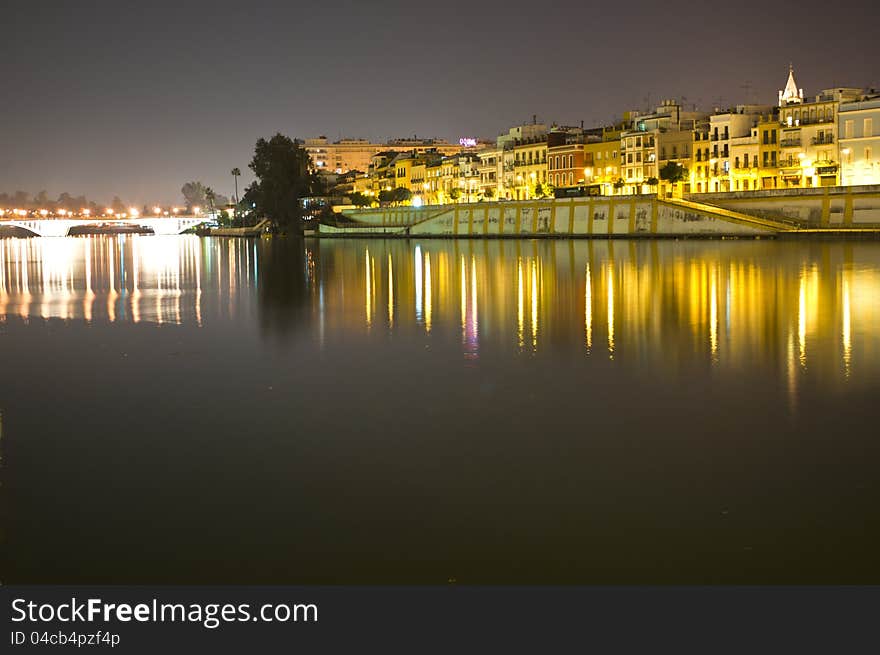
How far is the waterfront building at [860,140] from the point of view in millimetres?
58844

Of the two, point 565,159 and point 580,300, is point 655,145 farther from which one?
point 580,300

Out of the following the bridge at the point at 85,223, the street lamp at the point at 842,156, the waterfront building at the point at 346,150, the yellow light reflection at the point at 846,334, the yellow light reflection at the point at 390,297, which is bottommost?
the yellow light reflection at the point at 846,334

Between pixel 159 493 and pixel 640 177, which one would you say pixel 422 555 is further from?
Result: pixel 640 177

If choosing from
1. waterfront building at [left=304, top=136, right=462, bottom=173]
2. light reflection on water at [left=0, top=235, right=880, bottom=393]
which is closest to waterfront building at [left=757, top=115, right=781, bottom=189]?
light reflection on water at [left=0, top=235, right=880, bottom=393]

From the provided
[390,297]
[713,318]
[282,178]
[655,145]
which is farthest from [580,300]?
[282,178]

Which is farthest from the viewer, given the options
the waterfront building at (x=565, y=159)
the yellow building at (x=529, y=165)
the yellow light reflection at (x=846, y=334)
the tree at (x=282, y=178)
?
the tree at (x=282, y=178)

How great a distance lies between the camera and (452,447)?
10438 mm

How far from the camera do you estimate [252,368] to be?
16.1 meters

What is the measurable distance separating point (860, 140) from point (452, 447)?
56707mm

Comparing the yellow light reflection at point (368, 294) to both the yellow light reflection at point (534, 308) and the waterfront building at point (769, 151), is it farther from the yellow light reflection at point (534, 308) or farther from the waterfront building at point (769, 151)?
the waterfront building at point (769, 151)

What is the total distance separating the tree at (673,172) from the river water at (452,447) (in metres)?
51.6

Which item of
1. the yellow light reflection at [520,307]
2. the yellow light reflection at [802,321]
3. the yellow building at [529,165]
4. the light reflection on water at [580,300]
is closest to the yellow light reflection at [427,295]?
the light reflection on water at [580,300]

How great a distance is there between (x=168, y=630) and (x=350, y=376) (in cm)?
877

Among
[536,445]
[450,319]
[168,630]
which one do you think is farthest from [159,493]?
[450,319]
